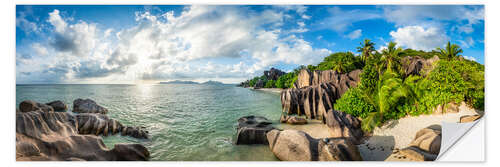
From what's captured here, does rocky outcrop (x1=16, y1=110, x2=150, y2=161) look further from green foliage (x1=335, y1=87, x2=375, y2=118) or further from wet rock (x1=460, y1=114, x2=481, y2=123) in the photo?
wet rock (x1=460, y1=114, x2=481, y2=123)

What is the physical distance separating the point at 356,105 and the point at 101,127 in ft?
29.6

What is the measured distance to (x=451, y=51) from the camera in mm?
4402

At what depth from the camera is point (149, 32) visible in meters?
4.81

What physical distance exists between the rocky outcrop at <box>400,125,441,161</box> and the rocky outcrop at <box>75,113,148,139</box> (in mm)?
7347

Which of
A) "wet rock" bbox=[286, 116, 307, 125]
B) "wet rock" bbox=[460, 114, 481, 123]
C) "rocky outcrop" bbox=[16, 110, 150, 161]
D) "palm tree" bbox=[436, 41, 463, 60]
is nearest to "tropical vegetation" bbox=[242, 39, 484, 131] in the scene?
"palm tree" bbox=[436, 41, 463, 60]

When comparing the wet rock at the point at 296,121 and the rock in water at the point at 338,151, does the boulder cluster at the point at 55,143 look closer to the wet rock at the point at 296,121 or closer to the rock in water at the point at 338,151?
the rock in water at the point at 338,151

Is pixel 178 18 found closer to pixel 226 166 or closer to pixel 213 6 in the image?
pixel 213 6

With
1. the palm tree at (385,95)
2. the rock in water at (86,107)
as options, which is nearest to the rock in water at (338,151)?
the palm tree at (385,95)

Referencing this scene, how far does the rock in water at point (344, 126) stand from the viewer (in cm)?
485

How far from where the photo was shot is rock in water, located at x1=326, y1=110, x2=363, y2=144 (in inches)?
191

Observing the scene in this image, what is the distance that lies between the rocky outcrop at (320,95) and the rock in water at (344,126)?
2.25m

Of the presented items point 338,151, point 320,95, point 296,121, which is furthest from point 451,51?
point 296,121

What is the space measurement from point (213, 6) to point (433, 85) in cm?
631
